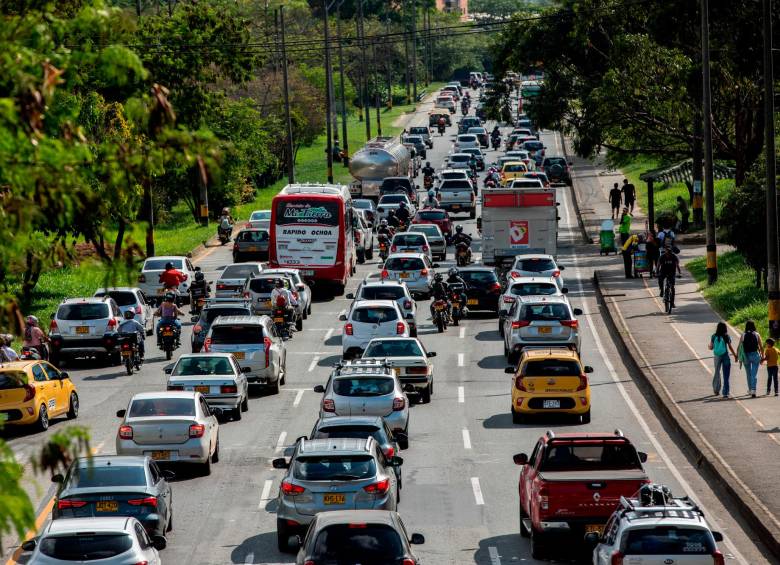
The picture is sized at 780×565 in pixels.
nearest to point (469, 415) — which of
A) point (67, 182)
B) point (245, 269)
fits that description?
point (245, 269)

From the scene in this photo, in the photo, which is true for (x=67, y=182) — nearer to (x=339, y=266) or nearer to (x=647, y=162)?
(x=339, y=266)

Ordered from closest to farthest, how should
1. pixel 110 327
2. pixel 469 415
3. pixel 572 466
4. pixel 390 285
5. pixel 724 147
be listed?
pixel 572 466
pixel 469 415
pixel 110 327
pixel 390 285
pixel 724 147

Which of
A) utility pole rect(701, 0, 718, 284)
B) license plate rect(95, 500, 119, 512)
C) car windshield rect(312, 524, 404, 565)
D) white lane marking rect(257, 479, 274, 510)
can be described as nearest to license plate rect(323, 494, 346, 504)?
license plate rect(95, 500, 119, 512)

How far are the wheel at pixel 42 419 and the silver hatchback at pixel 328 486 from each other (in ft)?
36.2

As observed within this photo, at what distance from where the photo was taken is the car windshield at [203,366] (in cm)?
3083

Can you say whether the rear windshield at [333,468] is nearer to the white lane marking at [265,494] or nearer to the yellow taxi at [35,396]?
the white lane marking at [265,494]

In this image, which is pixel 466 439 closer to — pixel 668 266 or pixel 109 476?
pixel 109 476

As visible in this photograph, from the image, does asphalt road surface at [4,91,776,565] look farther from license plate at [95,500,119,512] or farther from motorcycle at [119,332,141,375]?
license plate at [95,500,119,512]

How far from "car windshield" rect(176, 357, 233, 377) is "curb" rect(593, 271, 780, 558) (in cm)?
868

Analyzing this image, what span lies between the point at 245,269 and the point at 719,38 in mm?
19690

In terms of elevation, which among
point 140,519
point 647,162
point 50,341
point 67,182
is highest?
point 67,182

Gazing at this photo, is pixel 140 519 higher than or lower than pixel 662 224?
higher

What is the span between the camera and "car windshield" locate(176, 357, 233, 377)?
3083cm

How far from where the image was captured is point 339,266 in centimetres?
5103
